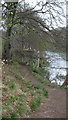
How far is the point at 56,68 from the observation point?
556 inches

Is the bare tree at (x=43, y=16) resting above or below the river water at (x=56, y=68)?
above

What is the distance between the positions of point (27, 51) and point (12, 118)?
8.72m

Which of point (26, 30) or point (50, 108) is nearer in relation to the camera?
point (50, 108)

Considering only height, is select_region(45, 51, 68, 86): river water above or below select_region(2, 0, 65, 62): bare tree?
below

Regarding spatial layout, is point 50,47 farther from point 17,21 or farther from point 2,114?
point 2,114

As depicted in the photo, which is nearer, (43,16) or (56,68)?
(43,16)

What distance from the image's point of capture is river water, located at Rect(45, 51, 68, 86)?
1227 centimetres

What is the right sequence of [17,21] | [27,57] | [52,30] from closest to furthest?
[17,21] < [52,30] < [27,57]

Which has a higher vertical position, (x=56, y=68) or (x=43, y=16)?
(x=43, y=16)

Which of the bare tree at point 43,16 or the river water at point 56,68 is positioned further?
the river water at point 56,68

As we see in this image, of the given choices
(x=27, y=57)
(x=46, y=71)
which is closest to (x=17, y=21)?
(x=27, y=57)

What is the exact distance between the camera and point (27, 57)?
1385 centimetres

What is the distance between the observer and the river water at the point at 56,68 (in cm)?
1227

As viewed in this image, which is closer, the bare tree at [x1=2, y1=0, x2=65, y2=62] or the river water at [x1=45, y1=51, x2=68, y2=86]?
the bare tree at [x1=2, y1=0, x2=65, y2=62]
